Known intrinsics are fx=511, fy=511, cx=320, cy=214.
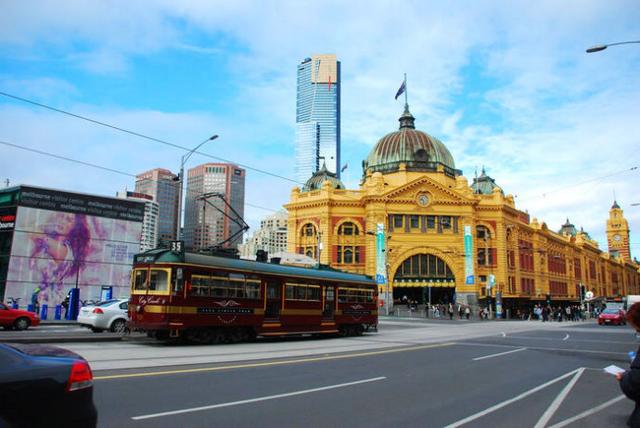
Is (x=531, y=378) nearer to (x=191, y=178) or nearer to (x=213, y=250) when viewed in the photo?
(x=213, y=250)

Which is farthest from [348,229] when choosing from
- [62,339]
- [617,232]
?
[617,232]

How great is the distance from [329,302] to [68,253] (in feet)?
65.8

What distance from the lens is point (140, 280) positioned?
690 inches

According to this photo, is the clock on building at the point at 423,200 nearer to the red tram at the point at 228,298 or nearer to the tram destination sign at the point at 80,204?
the tram destination sign at the point at 80,204

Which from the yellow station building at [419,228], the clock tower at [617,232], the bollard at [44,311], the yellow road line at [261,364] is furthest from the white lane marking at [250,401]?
the clock tower at [617,232]

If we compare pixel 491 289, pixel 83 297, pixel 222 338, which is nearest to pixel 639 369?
pixel 222 338

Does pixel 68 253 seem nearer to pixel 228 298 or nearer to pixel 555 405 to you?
pixel 228 298

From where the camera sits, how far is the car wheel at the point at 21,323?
20984 millimetres

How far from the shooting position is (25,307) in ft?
105

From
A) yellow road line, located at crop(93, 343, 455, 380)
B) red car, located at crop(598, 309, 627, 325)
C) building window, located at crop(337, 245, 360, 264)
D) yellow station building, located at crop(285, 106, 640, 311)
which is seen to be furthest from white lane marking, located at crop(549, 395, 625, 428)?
building window, located at crop(337, 245, 360, 264)

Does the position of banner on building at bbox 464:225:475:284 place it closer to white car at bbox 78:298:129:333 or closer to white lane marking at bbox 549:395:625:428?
white car at bbox 78:298:129:333

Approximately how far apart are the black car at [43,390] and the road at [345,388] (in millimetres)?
2125

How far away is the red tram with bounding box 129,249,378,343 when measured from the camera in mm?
16875

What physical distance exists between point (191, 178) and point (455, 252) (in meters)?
31.7
